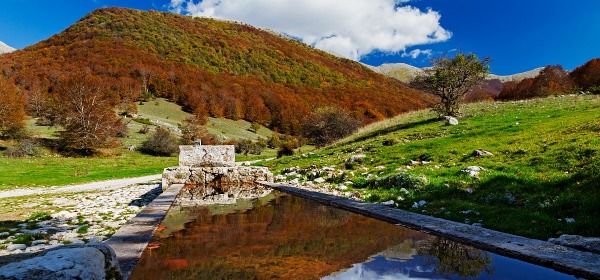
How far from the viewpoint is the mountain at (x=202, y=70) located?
77.1m

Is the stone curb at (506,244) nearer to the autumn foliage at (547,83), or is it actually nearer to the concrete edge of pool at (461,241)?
the concrete edge of pool at (461,241)

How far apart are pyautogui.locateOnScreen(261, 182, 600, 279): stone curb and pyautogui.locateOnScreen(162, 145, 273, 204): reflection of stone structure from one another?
21.4 feet

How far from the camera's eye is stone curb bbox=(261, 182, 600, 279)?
3.88 metres

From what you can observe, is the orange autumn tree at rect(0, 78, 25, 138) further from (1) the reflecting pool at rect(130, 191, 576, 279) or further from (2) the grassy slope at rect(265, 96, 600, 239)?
(1) the reflecting pool at rect(130, 191, 576, 279)

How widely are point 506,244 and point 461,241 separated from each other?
628 mm

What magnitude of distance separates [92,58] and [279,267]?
9215 cm

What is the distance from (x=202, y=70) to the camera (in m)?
99.9

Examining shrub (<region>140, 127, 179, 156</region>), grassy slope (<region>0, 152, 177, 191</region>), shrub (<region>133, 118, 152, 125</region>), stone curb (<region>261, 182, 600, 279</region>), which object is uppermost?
shrub (<region>133, 118, 152, 125</region>)

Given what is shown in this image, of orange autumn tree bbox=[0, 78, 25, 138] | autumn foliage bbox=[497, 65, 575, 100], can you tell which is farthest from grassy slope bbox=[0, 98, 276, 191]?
autumn foliage bbox=[497, 65, 575, 100]

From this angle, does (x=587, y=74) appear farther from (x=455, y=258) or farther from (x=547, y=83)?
(x=455, y=258)

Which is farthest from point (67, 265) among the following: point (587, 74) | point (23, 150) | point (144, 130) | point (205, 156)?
point (587, 74)

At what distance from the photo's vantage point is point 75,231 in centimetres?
717

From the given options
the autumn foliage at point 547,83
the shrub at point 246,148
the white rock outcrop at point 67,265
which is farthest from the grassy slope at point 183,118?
the white rock outcrop at point 67,265

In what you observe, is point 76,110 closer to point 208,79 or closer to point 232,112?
point 232,112
